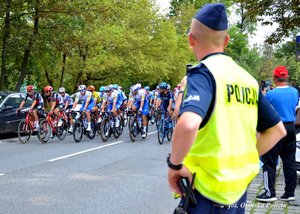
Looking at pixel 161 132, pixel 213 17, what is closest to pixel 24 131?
pixel 161 132

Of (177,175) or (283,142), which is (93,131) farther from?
(177,175)

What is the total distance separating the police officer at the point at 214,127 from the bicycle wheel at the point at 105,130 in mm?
13484

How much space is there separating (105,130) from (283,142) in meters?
10.2

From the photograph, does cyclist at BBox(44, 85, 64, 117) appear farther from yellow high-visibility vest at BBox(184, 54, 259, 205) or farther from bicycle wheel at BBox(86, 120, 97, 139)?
yellow high-visibility vest at BBox(184, 54, 259, 205)

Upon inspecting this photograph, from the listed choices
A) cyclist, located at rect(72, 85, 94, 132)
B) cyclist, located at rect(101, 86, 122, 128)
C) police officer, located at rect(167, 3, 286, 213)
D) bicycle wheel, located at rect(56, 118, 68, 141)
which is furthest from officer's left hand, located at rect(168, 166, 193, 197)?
cyclist, located at rect(101, 86, 122, 128)

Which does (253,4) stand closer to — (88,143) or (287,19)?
(287,19)

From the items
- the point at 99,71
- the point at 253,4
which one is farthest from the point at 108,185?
the point at 99,71

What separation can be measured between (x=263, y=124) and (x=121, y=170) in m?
7.35

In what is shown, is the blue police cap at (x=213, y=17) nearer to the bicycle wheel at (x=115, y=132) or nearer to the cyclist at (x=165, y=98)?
the cyclist at (x=165, y=98)

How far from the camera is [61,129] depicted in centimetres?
1689

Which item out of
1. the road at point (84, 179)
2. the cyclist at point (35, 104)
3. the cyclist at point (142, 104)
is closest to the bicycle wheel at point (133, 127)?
the cyclist at point (142, 104)

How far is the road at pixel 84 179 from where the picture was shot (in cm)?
682

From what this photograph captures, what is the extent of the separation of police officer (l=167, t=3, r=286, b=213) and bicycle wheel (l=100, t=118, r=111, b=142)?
13.5 metres

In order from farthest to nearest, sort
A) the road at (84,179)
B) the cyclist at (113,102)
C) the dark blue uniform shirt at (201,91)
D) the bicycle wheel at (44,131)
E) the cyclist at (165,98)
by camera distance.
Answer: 1. the cyclist at (113,102)
2. the cyclist at (165,98)
3. the bicycle wheel at (44,131)
4. the road at (84,179)
5. the dark blue uniform shirt at (201,91)
